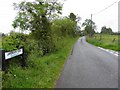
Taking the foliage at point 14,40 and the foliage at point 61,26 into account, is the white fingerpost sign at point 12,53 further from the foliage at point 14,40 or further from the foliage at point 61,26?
the foliage at point 61,26

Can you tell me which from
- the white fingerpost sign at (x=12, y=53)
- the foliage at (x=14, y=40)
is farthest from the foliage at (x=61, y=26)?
the white fingerpost sign at (x=12, y=53)

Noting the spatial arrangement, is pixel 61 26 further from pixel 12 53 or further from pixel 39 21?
pixel 12 53

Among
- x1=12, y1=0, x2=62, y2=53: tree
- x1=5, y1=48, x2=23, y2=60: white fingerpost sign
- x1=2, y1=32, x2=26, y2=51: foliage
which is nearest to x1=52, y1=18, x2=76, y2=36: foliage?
x1=12, y1=0, x2=62, y2=53: tree

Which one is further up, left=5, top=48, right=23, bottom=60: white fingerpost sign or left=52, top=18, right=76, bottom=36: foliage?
left=52, top=18, right=76, bottom=36: foliage

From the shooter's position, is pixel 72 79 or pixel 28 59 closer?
pixel 72 79

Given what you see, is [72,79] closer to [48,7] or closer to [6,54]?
[6,54]

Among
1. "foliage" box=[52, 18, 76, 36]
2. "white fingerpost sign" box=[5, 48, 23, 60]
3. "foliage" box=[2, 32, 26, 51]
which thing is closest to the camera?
"white fingerpost sign" box=[5, 48, 23, 60]

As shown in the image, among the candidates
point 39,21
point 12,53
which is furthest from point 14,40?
point 39,21

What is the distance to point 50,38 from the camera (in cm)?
2509

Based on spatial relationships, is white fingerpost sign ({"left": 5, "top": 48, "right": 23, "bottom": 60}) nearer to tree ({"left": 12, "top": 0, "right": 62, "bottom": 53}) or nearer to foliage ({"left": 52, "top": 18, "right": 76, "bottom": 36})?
tree ({"left": 12, "top": 0, "right": 62, "bottom": 53})

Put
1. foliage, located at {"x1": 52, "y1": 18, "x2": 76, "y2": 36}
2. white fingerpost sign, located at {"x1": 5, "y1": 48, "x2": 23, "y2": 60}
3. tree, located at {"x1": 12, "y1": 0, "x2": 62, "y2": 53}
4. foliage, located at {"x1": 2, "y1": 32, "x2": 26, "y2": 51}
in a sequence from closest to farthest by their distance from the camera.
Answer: white fingerpost sign, located at {"x1": 5, "y1": 48, "x2": 23, "y2": 60}
foliage, located at {"x1": 2, "y1": 32, "x2": 26, "y2": 51}
tree, located at {"x1": 12, "y1": 0, "x2": 62, "y2": 53}
foliage, located at {"x1": 52, "y1": 18, "x2": 76, "y2": 36}

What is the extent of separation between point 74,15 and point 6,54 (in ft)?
349

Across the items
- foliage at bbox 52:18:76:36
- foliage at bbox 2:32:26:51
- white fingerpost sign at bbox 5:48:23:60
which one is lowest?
white fingerpost sign at bbox 5:48:23:60

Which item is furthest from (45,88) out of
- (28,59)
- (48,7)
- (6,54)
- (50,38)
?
(48,7)
